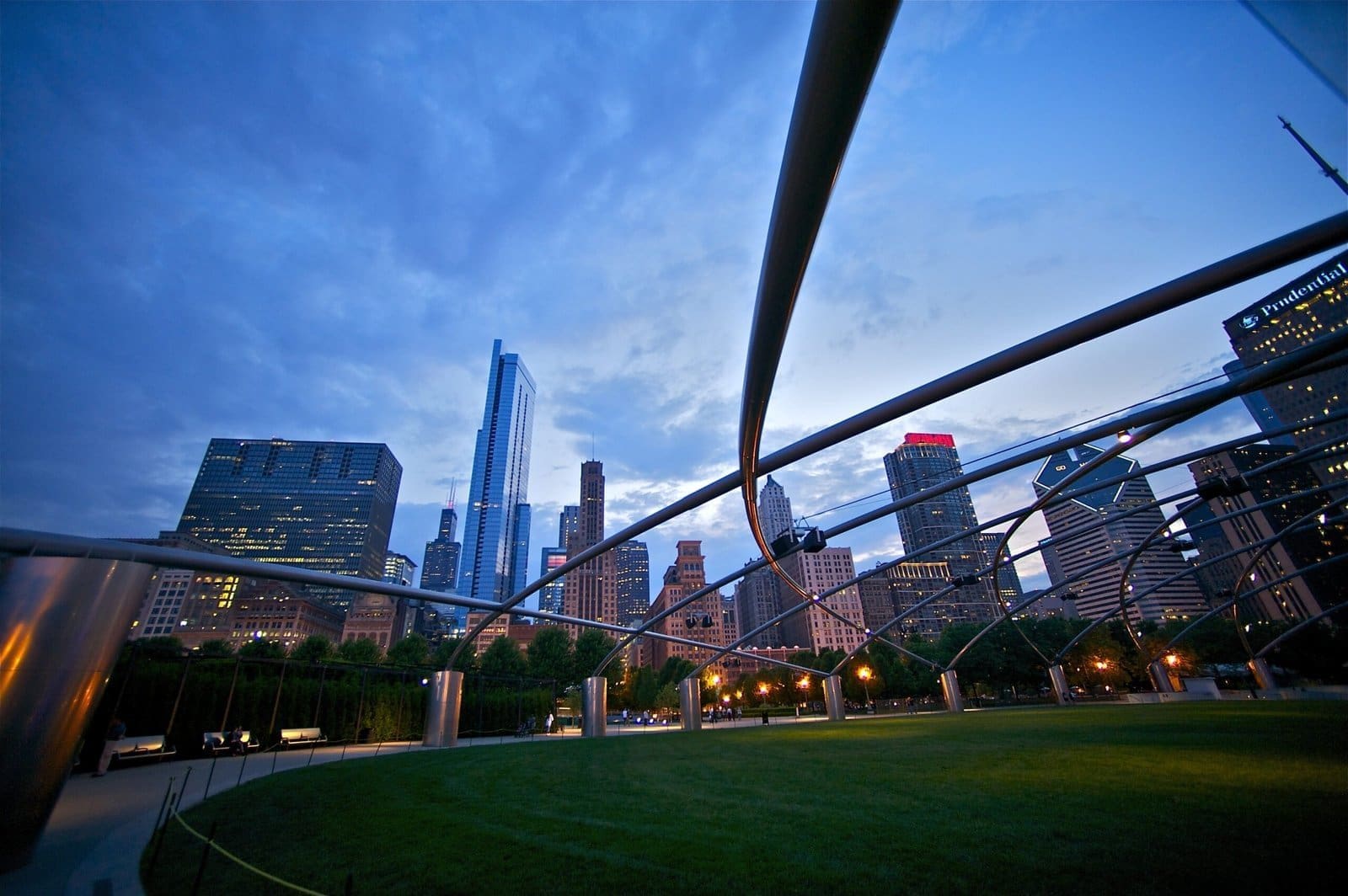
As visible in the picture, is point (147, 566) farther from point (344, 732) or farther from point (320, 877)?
point (344, 732)

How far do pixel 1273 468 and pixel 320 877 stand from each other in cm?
3367

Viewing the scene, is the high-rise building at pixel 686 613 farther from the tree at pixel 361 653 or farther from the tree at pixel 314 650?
the tree at pixel 314 650

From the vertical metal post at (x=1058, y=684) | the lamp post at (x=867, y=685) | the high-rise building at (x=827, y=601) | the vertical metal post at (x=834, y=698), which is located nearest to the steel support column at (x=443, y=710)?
the vertical metal post at (x=834, y=698)

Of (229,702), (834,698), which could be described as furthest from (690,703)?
(229,702)

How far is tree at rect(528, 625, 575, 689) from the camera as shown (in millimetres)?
63219

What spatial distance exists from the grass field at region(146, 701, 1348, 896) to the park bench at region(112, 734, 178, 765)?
8.18 metres

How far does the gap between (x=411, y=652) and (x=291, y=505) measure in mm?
160237

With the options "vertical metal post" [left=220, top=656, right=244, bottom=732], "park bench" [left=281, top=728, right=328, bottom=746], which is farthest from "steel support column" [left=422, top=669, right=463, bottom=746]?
"vertical metal post" [left=220, top=656, right=244, bottom=732]

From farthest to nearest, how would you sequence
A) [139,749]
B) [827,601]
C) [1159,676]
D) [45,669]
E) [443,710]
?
[827,601], [1159,676], [443,710], [139,749], [45,669]

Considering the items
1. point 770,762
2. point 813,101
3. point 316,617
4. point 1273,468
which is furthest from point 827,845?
point 316,617

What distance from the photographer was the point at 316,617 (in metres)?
144

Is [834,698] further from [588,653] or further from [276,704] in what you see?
[276,704]

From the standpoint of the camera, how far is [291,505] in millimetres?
180125

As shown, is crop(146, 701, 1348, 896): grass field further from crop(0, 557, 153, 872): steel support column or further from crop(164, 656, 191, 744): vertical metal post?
crop(164, 656, 191, 744): vertical metal post
